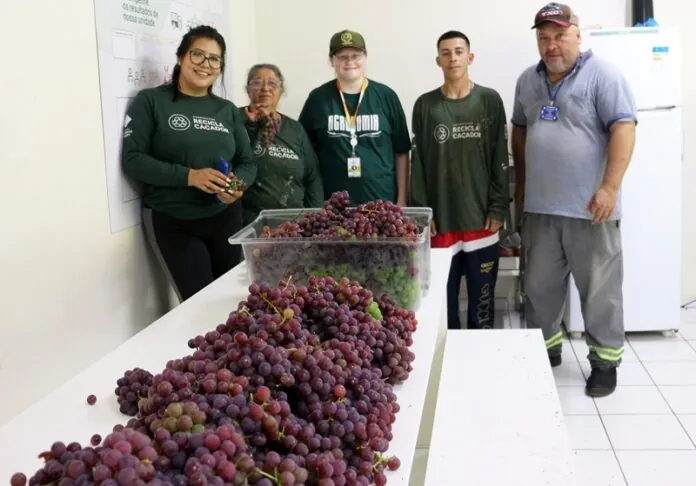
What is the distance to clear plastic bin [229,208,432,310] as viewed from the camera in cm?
175

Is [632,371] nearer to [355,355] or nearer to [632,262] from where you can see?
[632,262]

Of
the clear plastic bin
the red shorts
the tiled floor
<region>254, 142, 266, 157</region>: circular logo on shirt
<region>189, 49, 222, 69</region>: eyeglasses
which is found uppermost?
<region>189, 49, 222, 69</region>: eyeglasses

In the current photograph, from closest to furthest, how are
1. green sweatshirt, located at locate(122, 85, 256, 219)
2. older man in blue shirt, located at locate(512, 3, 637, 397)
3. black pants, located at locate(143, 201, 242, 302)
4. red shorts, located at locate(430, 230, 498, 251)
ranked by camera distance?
green sweatshirt, located at locate(122, 85, 256, 219)
black pants, located at locate(143, 201, 242, 302)
older man in blue shirt, located at locate(512, 3, 637, 397)
red shorts, located at locate(430, 230, 498, 251)

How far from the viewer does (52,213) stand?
2324mm

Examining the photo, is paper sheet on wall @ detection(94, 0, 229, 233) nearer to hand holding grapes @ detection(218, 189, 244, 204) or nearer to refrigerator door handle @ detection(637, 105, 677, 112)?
hand holding grapes @ detection(218, 189, 244, 204)

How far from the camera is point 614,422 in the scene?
301 centimetres

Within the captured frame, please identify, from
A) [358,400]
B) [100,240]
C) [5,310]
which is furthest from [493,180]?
[358,400]

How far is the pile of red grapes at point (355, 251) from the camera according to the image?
1.75 meters

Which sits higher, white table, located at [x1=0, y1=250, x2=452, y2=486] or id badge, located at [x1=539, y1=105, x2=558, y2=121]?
id badge, located at [x1=539, y1=105, x2=558, y2=121]

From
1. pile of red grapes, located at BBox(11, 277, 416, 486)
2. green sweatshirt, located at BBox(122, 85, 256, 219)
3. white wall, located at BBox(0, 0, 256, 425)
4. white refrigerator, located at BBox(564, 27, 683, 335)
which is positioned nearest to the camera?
pile of red grapes, located at BBox(11, 277, 416, 486)

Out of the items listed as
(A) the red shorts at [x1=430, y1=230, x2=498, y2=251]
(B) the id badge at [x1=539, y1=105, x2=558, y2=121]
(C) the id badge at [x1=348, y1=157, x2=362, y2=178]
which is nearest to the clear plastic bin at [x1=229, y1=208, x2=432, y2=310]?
(C) the id badge at [x1=348, y1=157, x2=362, y2=178]

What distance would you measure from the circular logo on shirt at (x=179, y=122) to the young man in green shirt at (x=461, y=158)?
1227 millimetres

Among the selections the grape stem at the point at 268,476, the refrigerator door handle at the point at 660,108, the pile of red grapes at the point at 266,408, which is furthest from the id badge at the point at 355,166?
the grape stem at the point at 268,476

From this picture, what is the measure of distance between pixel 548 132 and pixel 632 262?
1157 millimetres
